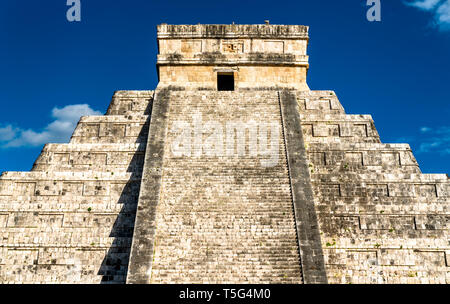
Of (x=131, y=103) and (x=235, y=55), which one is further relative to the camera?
(x=235, y=55)

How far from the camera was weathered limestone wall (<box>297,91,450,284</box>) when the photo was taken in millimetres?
12500

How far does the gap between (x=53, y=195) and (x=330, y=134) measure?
920cm

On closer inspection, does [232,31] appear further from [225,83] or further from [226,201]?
[226,201]

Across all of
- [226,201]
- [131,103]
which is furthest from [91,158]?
[226,201]

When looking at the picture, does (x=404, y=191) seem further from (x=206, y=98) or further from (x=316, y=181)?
(x=206, y=98)

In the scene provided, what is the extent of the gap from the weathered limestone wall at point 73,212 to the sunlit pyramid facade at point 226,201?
3 cm

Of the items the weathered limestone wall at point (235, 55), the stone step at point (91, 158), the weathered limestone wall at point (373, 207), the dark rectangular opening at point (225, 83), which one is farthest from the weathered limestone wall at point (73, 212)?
the dark rectangular opening at point (225, 83)

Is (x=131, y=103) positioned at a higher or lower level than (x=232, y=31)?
lower

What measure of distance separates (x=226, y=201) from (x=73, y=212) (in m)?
4.45

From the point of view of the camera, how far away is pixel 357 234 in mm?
12938

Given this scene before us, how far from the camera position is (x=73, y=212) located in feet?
43.3

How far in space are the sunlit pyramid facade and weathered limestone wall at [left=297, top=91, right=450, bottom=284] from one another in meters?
0.04
